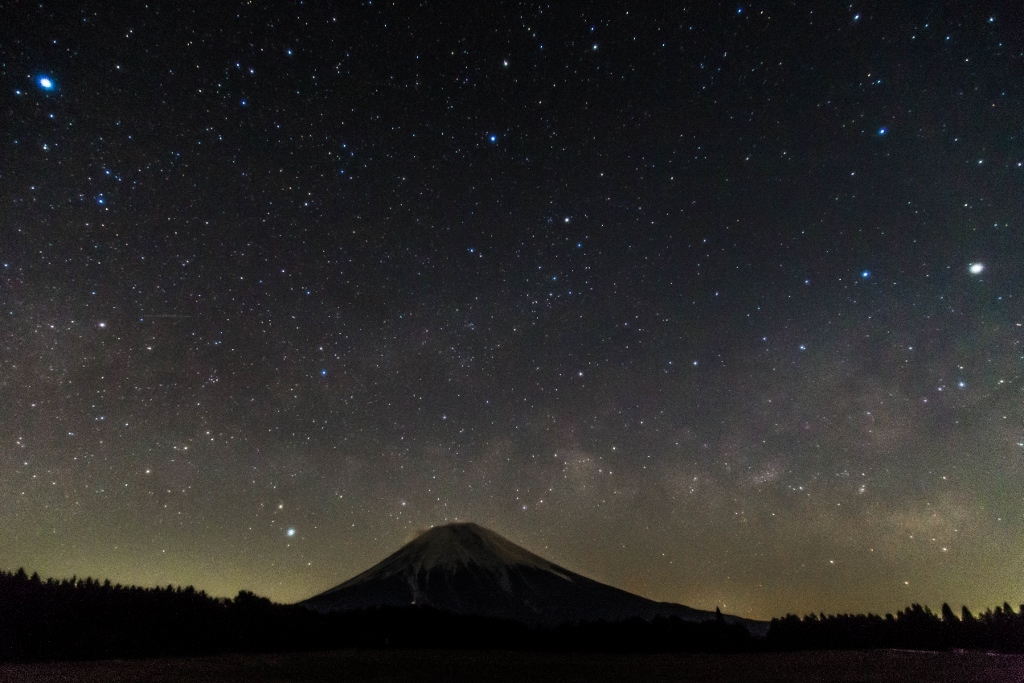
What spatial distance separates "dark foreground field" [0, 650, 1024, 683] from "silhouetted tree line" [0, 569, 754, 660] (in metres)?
0.83

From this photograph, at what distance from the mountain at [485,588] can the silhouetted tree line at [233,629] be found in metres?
32.8

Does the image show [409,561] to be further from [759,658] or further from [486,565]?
[759,658]

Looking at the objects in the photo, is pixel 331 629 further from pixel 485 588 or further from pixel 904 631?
pixel 485 588

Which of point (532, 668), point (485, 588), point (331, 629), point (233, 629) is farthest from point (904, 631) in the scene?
point (485, 588)

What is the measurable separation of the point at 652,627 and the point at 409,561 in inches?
2269

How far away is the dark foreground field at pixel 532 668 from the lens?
484 inches

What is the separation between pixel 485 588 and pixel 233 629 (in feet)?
168

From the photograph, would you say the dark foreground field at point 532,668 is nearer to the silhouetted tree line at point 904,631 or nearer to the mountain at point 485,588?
the silhouetted tree line at point 904,631

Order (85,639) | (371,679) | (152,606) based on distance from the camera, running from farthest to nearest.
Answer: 1. (152,606)
2. (85,639)
3. (371,679)

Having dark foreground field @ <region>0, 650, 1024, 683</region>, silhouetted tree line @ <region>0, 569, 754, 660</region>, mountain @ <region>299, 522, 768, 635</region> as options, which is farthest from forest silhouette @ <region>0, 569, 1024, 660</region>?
mountain @ <region>299, 522, 768, 635</region>

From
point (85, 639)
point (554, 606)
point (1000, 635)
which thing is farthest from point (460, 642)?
point (554, 606)

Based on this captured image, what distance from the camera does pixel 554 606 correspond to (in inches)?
2285

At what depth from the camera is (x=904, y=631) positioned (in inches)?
784

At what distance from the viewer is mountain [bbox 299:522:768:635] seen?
56.9 metres
